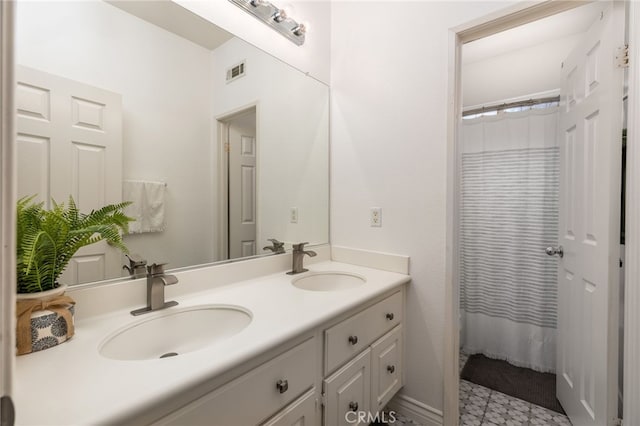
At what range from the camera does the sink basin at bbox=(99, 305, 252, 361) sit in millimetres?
853

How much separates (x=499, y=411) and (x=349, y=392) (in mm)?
1062

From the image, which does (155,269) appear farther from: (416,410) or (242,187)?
(416,410)

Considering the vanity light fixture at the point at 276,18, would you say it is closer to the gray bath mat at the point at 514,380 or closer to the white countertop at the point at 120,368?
the white countertop at the point at 120,368

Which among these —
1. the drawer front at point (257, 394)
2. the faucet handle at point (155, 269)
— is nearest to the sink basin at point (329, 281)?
the drawer front at point (257, 394)

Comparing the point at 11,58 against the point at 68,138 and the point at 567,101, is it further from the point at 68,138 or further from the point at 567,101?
the point at 567,101

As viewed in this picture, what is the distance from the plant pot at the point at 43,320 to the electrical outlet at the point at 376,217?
4.38ft

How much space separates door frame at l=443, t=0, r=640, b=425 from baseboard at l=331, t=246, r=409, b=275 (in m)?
0.23

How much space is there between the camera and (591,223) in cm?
129

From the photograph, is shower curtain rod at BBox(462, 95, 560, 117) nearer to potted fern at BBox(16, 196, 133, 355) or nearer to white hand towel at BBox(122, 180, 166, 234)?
white hand towel at BBox(122, 180, 166, 234)

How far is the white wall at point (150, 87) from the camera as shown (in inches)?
34.3

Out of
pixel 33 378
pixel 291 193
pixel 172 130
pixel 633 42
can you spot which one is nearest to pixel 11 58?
pixel 33 378

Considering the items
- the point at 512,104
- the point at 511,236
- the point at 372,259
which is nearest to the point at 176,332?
the point at 372,259

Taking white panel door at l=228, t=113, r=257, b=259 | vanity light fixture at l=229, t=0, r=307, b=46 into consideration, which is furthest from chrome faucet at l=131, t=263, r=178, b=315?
vanity light fixture at l=229, t=0, r=307, b=46

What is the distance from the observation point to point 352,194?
5.75 ft
